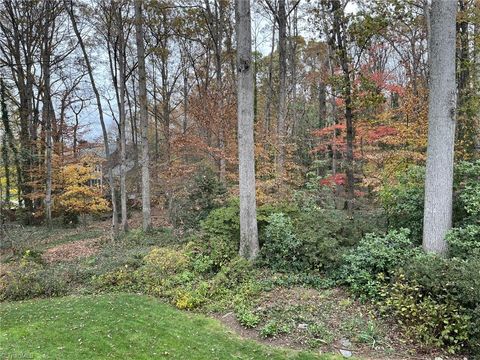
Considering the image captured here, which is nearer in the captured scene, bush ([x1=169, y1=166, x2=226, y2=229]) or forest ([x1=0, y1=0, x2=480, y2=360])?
forest ([x1=0, y1=0, x2=480, y2=360])

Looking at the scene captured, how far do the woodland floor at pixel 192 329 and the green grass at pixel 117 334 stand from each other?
0.04 ft

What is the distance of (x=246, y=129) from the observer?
6453 millimetres

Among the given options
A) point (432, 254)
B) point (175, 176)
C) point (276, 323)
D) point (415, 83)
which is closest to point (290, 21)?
point (415, 83)

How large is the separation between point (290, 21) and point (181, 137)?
915 centimetres

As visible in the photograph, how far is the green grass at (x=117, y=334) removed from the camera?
385cm

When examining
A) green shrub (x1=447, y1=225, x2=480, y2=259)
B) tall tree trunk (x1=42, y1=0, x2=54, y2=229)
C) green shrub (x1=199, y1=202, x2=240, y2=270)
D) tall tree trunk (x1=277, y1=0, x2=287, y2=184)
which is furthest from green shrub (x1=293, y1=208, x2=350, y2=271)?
tall tree trunk (x1=42, y1=0, x2=54, y2=229)

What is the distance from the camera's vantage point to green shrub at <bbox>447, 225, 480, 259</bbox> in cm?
500

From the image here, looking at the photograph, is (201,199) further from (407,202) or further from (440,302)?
(440,302)

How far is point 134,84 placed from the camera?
20.1 meters

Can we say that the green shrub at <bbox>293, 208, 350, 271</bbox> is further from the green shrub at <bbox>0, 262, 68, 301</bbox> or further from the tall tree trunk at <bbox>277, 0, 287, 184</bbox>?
the green shrub at <bbox>0, 262, 68, 301</bbox>

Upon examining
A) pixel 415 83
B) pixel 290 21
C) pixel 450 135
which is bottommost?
pixel 450 135

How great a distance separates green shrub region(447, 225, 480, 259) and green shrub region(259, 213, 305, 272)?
2.53 m

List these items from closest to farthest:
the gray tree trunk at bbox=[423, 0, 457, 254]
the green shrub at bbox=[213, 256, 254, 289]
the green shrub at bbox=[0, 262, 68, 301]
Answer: the gray tree trunk at bbox=[423, 0, 457, 254]
the green shrub at bbox=[213, 256, 254, 289]
the green shrub at bbox=[0, 262, 68, 301]

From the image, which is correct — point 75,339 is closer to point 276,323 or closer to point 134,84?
point 276,323
